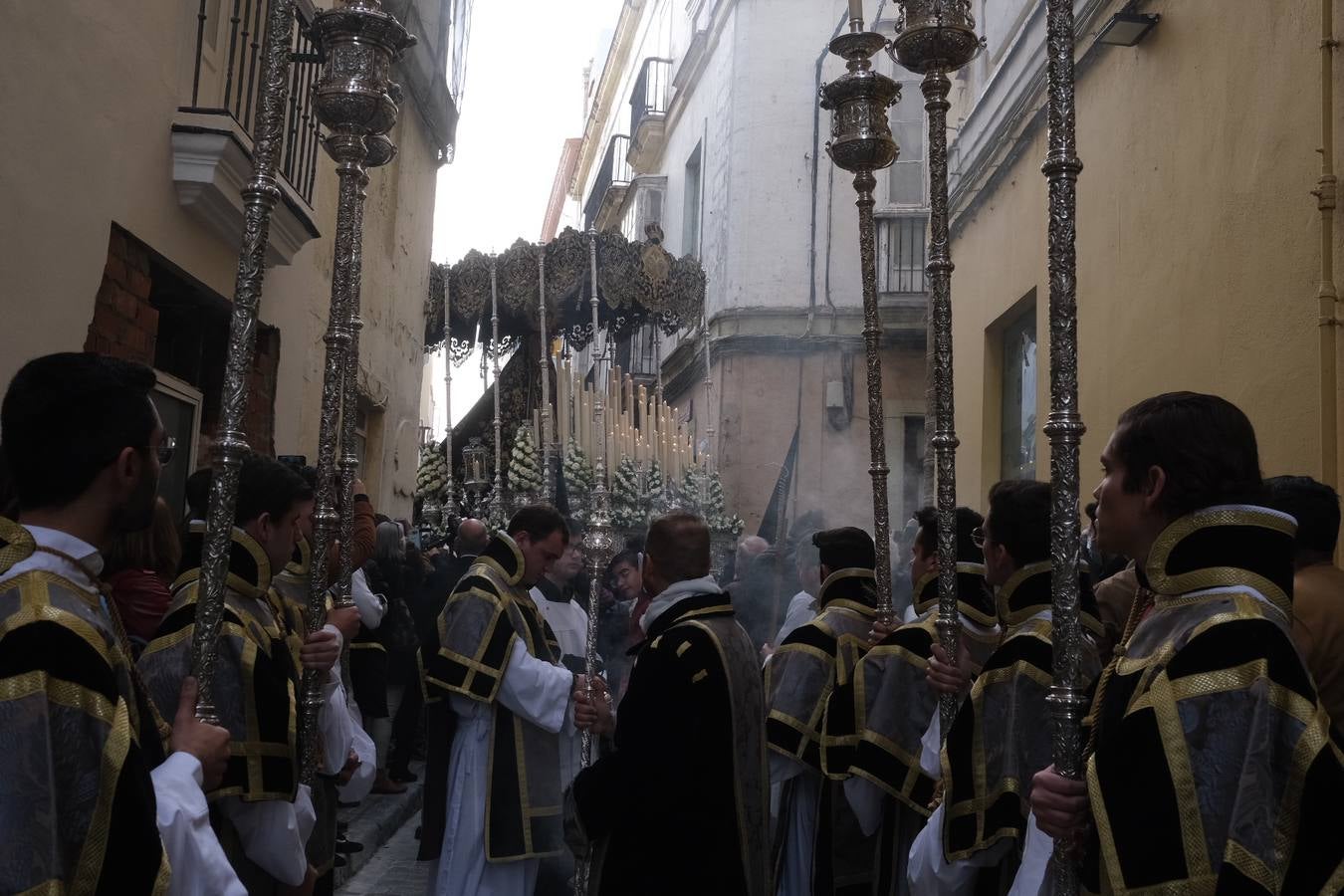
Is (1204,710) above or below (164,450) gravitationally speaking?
below

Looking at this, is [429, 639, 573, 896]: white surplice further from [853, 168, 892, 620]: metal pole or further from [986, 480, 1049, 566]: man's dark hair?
[986, 480, 1049, 566]: man's dark hair

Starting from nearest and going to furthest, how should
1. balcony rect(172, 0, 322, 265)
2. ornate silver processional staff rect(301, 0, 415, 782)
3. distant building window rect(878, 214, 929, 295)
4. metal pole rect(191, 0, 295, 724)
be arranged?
metal pole rect(191, 0, 295, 724) → ornate silver processional staff rect(301, 0, 415, 782) → balcony rect(172, 0, 322, 265) → distant building window rect(878, 214, 929, 295)

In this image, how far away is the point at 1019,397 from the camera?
8.84m

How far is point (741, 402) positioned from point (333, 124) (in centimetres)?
1278

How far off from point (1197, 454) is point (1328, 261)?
10.1 ft

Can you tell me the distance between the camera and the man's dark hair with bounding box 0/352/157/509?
2000 millimetres

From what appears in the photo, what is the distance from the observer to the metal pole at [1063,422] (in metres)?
2.16

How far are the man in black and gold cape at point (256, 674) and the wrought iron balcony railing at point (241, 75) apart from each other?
337 cm

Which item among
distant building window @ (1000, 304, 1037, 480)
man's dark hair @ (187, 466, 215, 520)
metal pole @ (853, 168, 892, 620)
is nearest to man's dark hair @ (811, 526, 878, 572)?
metal pole @ (853, 168, 892, 620)

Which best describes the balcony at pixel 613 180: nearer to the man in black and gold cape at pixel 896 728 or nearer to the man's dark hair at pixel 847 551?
the man's dark hair at pixel 847 551

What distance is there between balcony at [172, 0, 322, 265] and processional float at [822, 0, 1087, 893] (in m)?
2.65

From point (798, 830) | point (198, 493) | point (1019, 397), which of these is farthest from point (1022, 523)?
point (1019, 397)

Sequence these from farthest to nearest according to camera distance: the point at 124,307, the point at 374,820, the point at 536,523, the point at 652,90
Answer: the point at 652,90, the point at 374,820, the point at 124,307, the point at 536,523

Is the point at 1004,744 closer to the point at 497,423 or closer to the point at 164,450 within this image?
the point at 164,450
